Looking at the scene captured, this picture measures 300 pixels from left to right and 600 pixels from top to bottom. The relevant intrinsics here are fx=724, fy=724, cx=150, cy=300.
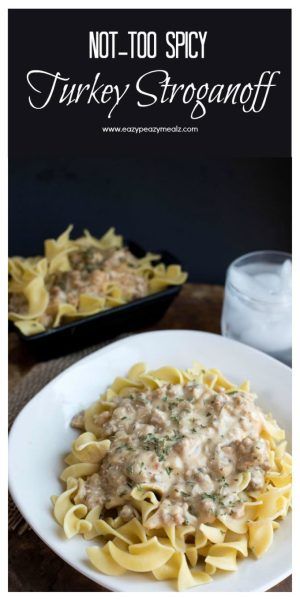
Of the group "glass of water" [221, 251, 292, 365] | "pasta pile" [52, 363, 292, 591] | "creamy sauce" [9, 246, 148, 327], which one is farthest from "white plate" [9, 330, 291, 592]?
"creamy sauce" [9, 246, 148, 327]

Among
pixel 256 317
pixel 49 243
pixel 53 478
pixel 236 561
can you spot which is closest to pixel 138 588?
pixel 236 561

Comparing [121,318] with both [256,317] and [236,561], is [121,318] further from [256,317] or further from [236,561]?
[236,561]

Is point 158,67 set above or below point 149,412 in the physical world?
above

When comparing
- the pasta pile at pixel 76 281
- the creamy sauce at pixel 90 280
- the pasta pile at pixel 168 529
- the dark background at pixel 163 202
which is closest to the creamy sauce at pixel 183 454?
the pasta pile at pixel 168 529

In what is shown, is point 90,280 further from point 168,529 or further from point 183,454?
point 168,529

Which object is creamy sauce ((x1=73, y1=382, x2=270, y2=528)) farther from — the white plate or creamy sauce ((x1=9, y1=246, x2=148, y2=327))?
creamy sauce ((x1=9, y1=246, x2=148, y2=327))

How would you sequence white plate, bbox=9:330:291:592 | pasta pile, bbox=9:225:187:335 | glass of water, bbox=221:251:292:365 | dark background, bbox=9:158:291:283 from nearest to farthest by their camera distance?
white plate, bbox=9:330:291:592
glass of water, bbox=221:251:292:365
pasta pile, bbox=9:225:187:335
dark background, bbox=9:158:291:283
